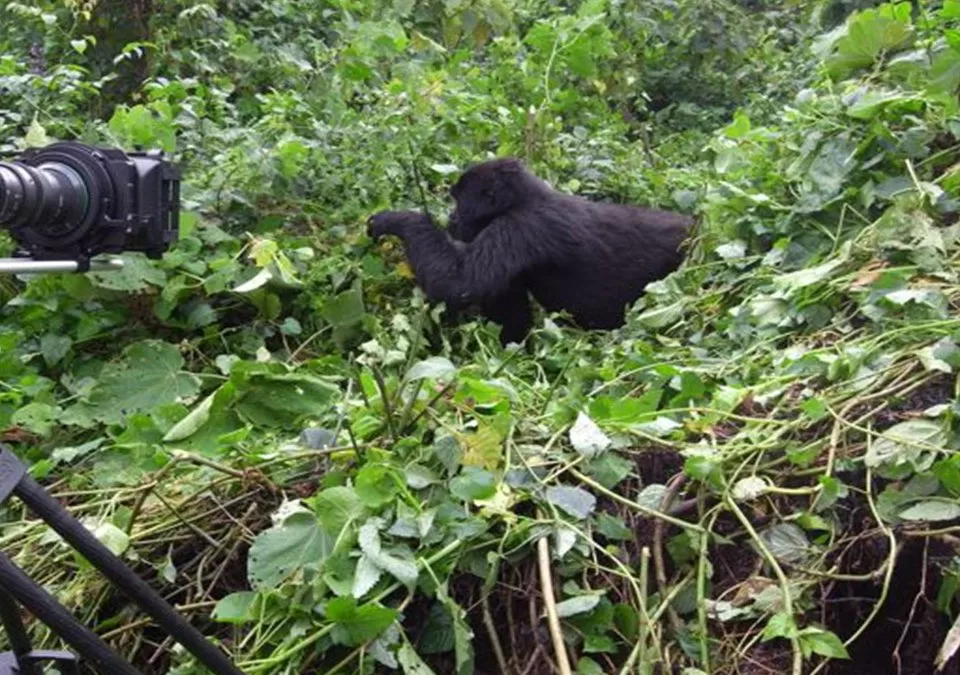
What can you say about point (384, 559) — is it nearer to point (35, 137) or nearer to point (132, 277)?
point (132, 277)

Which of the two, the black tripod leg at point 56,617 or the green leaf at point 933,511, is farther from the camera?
the green leaf at point 933,511

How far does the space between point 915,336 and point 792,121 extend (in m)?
1.30

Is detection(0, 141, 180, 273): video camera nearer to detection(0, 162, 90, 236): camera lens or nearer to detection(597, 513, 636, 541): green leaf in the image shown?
detection(0, 162, 90, 236): camera lens

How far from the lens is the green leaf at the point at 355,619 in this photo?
5.74ft

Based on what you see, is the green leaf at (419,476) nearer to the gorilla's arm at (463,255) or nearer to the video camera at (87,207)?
the video camera at (87,207)

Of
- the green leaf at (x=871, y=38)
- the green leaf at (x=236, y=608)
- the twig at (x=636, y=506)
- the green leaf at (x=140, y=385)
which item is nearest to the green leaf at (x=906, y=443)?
the twig at (x=636, y=506)

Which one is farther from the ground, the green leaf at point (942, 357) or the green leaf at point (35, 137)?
the green leaf at point (35, 137)

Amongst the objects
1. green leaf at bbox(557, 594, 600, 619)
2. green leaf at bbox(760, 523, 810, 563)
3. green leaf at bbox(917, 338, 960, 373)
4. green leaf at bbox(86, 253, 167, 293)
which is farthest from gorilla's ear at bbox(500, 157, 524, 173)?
green leaf at bbox(557, 594, 600, 619)

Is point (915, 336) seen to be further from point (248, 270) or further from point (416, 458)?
point (248, 270)

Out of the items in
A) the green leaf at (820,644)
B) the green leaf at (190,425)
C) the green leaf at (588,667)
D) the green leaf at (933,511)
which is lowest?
the green leaf at (588,667)

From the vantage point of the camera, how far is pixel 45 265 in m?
1.48

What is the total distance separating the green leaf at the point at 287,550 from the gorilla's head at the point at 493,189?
1.97 metres

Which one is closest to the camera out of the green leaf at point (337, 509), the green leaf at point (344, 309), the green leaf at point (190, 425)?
the green leaf at point (337, 509)

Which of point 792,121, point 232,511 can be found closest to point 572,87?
point 792,121
